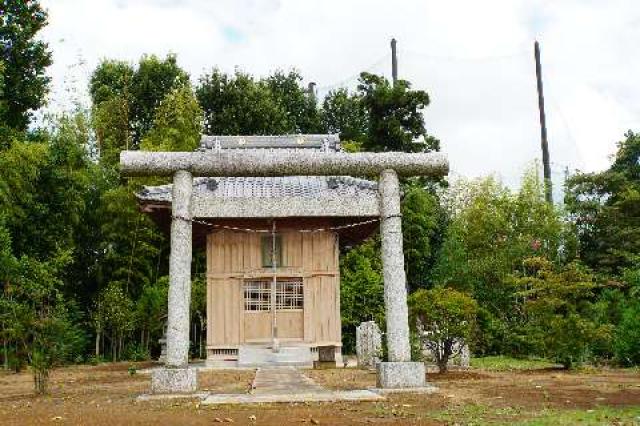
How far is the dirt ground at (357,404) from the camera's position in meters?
7.62

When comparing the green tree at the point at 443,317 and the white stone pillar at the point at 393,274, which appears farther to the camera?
the green tree at the point at 443,317

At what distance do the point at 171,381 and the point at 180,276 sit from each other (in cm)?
154

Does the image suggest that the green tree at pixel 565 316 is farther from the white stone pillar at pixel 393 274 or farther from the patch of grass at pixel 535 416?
the patch of grass at pixel 535 416

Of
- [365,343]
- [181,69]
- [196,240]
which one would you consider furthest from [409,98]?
[365,343]

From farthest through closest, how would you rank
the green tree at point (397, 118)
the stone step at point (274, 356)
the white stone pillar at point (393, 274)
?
1. the green tree at point (397, 118)
2. the stone step at point (274, 356)
3. the white stone pillar at point (393, 274)

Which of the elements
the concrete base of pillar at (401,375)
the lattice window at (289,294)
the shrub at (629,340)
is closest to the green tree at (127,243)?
the lattice window at (289,294)

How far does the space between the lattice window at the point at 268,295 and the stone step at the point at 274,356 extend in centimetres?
107

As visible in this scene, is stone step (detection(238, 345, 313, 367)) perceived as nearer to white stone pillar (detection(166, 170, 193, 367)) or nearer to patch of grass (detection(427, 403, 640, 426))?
white stone pillar (detection(166, 170, 193, 367))

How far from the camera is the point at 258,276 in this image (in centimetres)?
1806

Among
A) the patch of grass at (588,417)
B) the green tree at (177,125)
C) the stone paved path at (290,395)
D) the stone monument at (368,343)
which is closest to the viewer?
the patch of grass at (588,417)

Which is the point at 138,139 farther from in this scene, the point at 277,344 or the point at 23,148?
the point at 277,344

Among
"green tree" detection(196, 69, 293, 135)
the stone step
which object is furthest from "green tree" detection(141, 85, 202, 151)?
the stone step

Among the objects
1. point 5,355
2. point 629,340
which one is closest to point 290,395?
point 629,340

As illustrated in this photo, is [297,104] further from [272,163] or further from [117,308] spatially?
[272,163]
